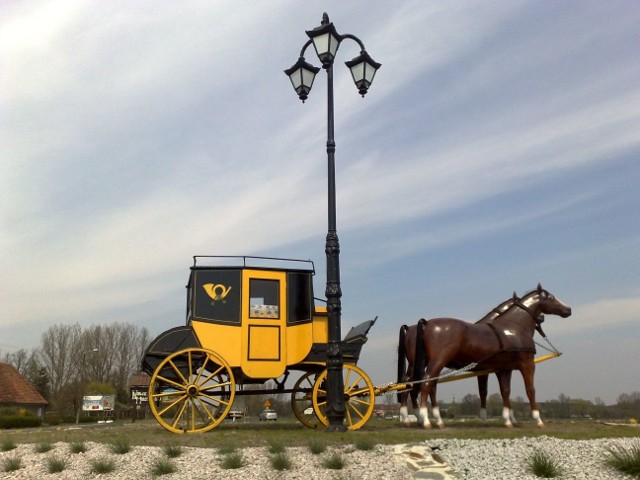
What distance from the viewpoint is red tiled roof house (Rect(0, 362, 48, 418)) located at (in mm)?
43844

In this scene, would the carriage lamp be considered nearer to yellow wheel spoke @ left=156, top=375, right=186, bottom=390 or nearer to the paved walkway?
yellow wheel spoke @ left=156, top=375, right=186, bottom=390

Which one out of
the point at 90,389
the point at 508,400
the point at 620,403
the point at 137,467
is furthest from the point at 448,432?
the point at 90,389

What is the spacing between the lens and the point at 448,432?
9273 millimetres

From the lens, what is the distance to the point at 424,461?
730 cm

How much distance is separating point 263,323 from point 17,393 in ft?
139

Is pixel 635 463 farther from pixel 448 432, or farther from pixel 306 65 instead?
pixel 306 65

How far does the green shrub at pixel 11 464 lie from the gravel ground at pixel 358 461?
0.05 meters

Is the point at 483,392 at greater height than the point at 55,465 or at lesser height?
greater

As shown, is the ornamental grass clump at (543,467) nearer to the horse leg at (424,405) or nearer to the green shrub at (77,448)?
the horse leg at (424,405)

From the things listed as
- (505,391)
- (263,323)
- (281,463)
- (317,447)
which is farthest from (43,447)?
(505,391)

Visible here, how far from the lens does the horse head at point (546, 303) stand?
39.5 ft

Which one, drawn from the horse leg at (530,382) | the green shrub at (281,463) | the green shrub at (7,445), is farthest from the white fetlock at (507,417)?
the green shrub at (7,445)

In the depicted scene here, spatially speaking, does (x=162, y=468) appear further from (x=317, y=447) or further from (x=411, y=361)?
(x=411, y=361)

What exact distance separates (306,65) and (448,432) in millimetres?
7316
